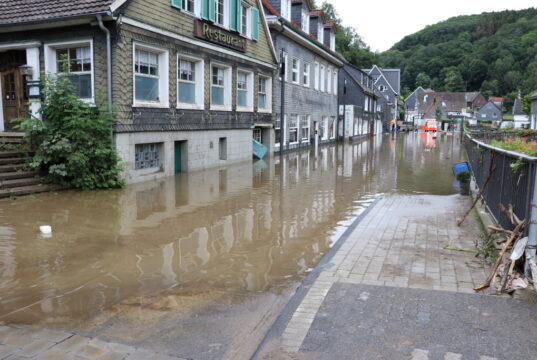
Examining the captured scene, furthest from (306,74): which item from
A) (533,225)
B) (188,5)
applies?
(533,225)

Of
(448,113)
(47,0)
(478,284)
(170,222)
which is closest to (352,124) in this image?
(47,0)

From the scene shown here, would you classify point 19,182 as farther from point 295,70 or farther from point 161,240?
point 295,70

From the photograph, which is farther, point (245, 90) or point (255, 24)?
point (245, 90)

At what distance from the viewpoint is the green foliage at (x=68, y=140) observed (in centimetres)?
1168

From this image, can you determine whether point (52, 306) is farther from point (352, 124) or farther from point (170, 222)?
point (352, 124)

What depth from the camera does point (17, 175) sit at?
37.7 feet

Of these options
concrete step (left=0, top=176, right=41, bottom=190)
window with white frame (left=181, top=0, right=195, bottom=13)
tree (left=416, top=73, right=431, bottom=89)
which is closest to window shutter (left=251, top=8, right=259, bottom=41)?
window with white frame (left=181, top=0, right=195, bottom=13)

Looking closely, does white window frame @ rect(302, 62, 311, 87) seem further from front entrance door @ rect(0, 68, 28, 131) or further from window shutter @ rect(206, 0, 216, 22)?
front entrance door @ rect(0, 68, 28, 131)

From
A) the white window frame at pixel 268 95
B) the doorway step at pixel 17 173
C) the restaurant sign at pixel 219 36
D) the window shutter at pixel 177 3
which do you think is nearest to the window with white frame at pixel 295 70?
the white window frame at pixel 268 95

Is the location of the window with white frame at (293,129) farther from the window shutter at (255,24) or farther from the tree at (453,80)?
the tree at (453,80)

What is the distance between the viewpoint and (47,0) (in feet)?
44.1

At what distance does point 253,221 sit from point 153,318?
15.8 ft

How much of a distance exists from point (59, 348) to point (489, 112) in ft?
408

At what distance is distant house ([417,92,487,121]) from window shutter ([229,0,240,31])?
107 metres
